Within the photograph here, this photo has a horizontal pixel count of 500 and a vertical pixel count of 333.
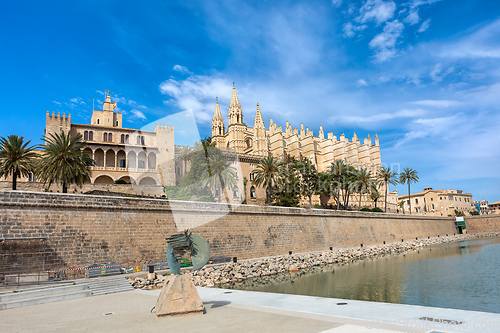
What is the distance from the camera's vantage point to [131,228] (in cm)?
1886

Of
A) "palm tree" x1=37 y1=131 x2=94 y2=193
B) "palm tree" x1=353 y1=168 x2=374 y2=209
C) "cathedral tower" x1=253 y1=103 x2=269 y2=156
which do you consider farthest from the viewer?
"cathedral tower" x1=253 y1=103 x2=269 y2=156

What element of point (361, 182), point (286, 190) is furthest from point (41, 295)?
point (361, 182)

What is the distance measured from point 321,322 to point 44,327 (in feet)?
20.2

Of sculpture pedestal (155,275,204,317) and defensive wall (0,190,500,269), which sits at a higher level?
defensive wall (0,190,500,269)

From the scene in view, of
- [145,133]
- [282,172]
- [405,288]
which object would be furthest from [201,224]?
[145,133]

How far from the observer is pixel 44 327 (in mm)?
7453

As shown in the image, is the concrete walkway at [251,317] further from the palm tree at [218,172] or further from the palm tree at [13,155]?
the palm tree at [218,172]

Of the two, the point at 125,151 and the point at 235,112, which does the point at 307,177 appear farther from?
the point at 125,151

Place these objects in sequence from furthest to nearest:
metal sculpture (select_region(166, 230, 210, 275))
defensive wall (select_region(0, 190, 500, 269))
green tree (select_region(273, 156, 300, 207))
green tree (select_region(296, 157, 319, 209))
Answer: green tree (select_region(296, 157, 319, 209))
green tree (select_region(273, 156, 300, 207))
defensive wall (select_region(0, 190, 500, 269))
metal sculpture (select_region(166, 230, 210, 275))

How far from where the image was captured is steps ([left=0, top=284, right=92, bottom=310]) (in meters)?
10.5

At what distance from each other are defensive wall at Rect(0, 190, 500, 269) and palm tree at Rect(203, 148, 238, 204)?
11.0m

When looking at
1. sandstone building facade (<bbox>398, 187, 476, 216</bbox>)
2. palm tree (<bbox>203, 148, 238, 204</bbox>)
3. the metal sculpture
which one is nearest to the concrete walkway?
the metal sculpture

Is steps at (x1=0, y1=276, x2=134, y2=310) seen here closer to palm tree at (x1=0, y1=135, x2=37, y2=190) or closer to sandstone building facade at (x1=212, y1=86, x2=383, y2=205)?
palm tree at (x1=0, y1=135, x2=37, y2=190)

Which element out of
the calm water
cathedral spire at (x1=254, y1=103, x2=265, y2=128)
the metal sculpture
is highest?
cathedral spire at (x1=254, y1=103, x2=265, y2=128)
